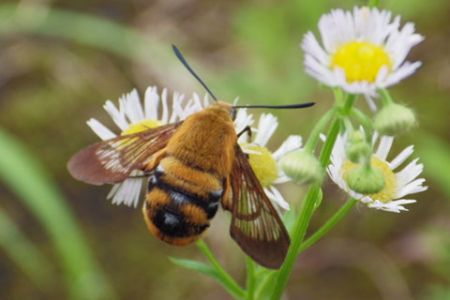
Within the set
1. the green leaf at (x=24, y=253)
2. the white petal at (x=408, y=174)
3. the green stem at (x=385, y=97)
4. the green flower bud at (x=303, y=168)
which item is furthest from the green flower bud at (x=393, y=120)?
the green leaf at (x=24, y=253)

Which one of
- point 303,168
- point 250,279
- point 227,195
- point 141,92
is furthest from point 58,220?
point 303,168

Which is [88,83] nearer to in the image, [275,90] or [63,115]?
[63,115]

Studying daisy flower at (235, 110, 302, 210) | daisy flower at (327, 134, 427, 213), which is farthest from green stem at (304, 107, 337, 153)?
daisy flower at (235, 110, 302, 210)

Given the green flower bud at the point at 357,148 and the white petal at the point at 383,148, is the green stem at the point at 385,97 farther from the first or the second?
the white petal at the point at 383,148

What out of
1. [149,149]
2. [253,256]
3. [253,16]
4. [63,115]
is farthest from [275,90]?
[253,256]

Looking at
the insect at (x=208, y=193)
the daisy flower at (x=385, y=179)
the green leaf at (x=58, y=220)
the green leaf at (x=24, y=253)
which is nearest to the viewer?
the insect at (x=208, y=193)

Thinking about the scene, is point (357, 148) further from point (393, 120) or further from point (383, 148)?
point (383, 148)
